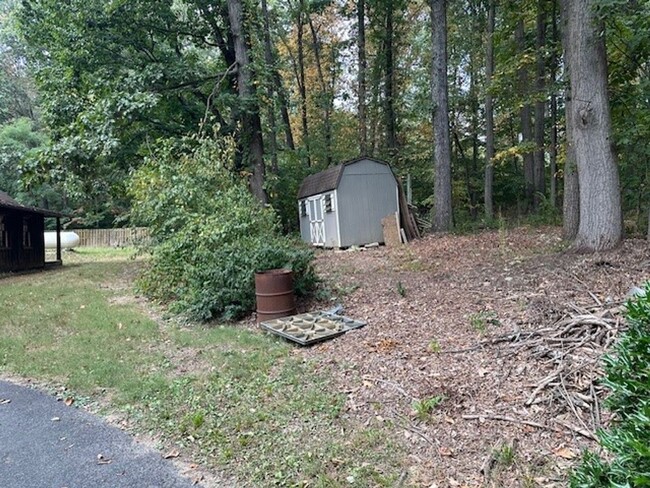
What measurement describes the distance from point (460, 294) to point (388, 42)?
1318 cm

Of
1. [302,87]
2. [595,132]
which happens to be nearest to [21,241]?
[302,87]

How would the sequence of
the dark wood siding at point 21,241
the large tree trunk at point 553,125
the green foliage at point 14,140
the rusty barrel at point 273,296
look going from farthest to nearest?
1. the green foliage at point 14,140
2. the dark wood siding at point 21,241
3. the large tree trunk at point 553,125
4. the rusty barrel at point 273,296

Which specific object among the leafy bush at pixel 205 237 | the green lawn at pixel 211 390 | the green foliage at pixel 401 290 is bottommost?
the green lawn at pixel 211 390

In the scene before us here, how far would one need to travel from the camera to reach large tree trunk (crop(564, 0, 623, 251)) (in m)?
5.51

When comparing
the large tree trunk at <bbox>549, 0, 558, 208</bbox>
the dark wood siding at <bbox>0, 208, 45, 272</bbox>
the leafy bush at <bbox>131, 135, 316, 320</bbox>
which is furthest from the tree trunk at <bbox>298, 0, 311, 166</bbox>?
the dark wood siding at <bbox>0, 208, 45, 272</bbox>

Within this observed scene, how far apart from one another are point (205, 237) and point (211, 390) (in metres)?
3.57

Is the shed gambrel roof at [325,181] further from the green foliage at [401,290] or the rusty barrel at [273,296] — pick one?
the rusty barrel at [273,296]

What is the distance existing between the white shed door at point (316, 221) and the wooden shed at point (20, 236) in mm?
8503

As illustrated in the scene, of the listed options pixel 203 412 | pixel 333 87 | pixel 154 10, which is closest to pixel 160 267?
pixel 203 412

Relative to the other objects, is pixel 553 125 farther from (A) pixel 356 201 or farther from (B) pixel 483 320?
(B) pixel 483 320

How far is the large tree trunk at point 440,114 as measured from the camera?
10.5 metres

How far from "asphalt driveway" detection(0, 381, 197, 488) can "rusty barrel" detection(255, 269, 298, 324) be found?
2.37 m

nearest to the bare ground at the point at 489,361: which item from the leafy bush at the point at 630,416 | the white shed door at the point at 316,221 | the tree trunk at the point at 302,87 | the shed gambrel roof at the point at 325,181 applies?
the leafy bush at the point at 630,416

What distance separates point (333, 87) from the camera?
21.2 m
